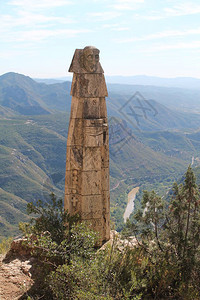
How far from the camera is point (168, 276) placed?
9.42m

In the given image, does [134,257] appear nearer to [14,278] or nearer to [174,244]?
[174,244]

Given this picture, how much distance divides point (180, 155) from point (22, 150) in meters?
93.2

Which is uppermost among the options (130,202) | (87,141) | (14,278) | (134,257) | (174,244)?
(87,141)

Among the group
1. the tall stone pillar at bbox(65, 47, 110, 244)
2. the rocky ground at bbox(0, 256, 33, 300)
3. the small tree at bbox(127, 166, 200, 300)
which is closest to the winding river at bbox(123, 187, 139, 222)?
the tall stone pillar at bbox(65, 47, 110, 244)

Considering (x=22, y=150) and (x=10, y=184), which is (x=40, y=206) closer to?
(x=10, y=184)

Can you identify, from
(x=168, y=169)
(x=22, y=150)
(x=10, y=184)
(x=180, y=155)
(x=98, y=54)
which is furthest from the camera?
(x=180, y=155)

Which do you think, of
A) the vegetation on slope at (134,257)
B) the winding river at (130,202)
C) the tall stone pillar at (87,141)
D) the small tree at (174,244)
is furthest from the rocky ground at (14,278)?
the winding river at (130,202)

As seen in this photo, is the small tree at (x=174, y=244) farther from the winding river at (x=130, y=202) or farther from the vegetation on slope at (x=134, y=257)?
the winding river at (x=130, y=202)

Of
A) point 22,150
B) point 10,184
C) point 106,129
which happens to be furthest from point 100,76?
point 22,150

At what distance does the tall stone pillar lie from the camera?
11.1m

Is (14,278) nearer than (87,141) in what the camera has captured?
Yes

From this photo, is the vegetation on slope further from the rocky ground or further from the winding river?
the winding river

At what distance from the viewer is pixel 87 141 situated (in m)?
11.2

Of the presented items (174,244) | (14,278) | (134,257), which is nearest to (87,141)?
(134,257)
